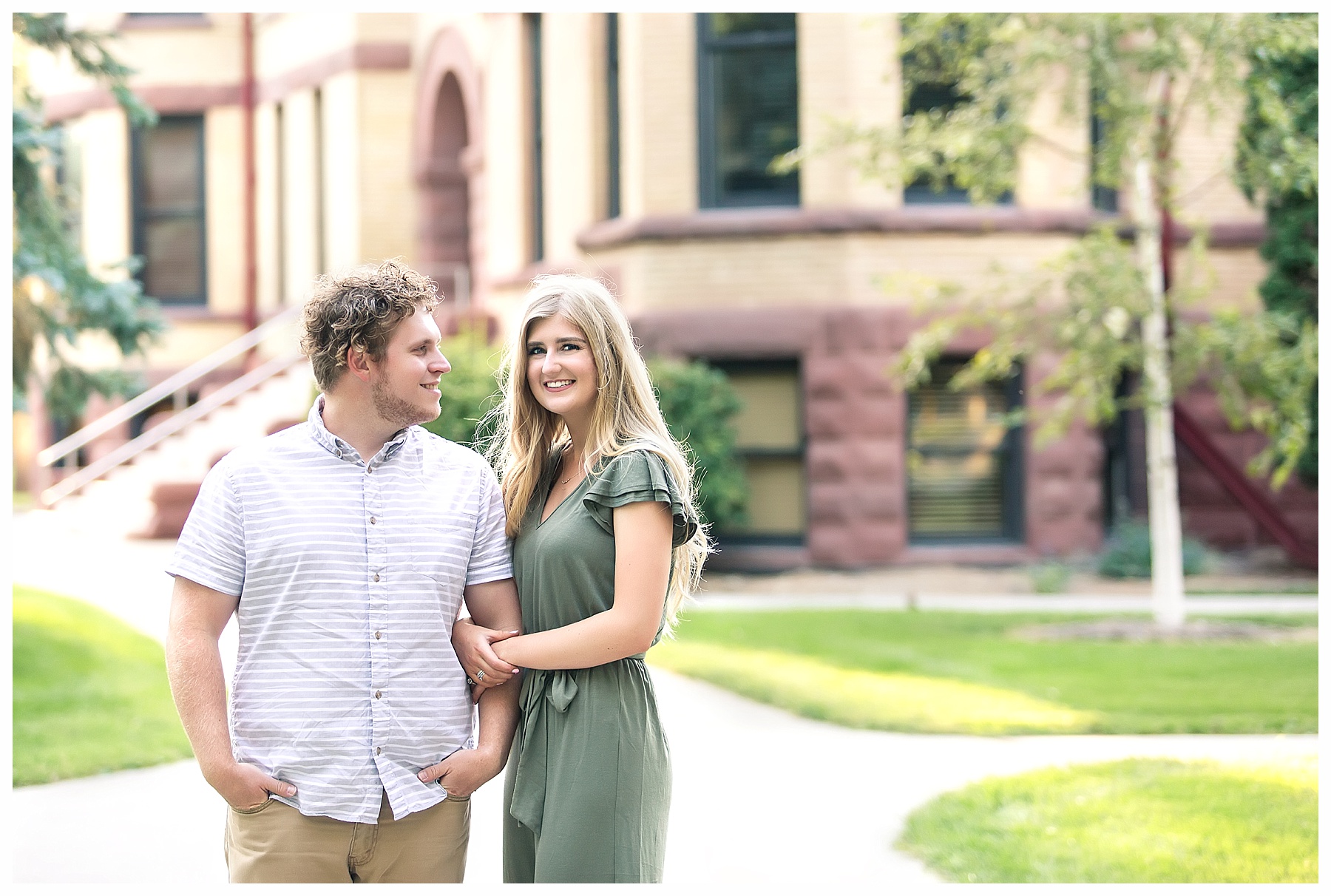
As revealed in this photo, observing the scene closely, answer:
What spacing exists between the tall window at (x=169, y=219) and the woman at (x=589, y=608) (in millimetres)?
18120

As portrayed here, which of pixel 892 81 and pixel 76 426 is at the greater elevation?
pixel 892 81

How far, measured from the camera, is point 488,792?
6367 mm

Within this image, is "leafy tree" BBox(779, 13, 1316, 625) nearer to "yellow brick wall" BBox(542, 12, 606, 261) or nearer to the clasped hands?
"yellow brick wall" BBox(542, 12, 606, 261)

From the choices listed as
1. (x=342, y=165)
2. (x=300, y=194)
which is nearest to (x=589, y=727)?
(x=342, y=165)

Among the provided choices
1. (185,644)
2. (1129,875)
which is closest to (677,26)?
(1129,875)

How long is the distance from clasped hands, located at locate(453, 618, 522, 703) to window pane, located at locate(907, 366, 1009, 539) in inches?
420

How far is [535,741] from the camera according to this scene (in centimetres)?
313

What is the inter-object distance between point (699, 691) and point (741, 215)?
6.39m

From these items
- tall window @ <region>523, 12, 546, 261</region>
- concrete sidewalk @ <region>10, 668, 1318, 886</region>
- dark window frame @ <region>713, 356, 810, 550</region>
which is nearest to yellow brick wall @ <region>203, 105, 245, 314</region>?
tall window @ <region>523, 12, 546, 261</region>

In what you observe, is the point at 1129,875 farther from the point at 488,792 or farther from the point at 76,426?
the point at 76,426

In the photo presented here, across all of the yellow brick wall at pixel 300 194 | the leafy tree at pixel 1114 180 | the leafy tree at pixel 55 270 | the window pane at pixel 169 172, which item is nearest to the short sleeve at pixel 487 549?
the leafy tree at pixel 1114 180

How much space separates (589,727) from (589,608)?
263 millimetres

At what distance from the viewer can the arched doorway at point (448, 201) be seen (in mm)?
17625

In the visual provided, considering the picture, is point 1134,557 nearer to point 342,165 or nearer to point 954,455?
point 954,455
